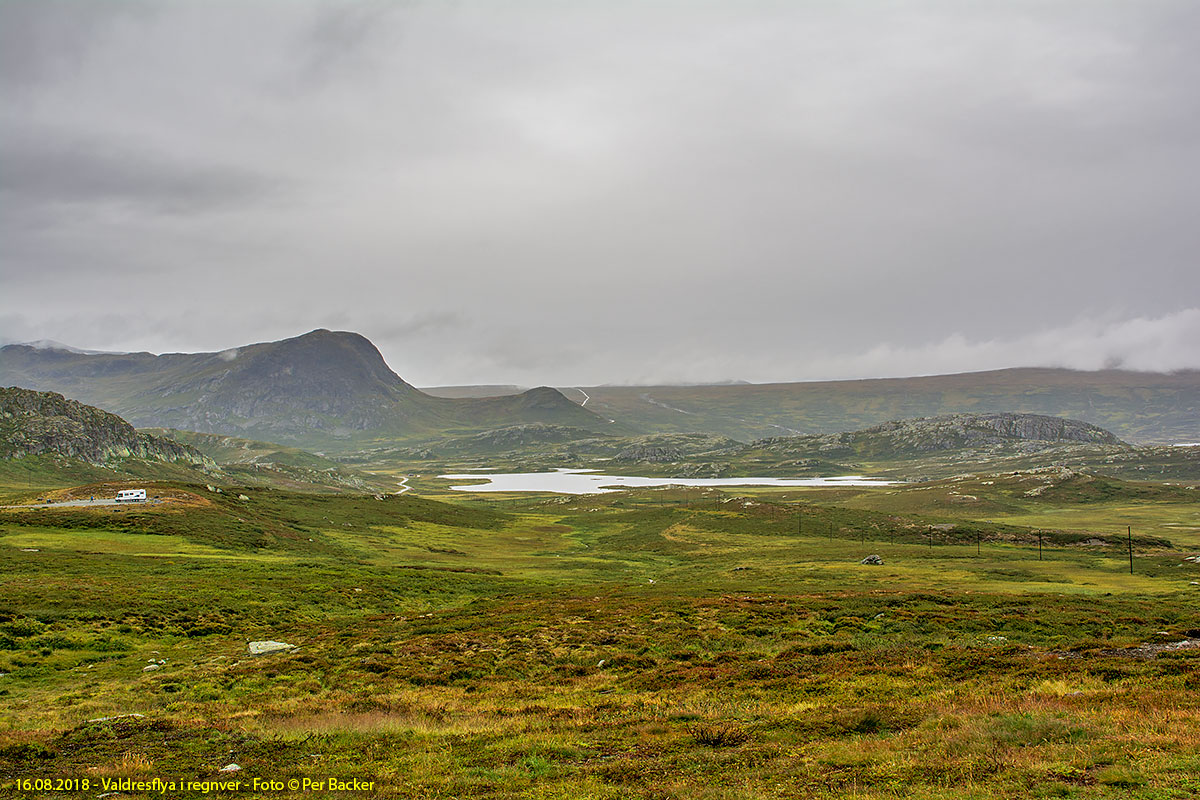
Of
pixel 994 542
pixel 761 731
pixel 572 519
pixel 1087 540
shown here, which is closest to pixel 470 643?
pixel 761 731

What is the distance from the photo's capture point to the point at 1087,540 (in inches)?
4604

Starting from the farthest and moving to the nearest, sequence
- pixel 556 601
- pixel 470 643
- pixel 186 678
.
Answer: pixel 556 601 → pixel 470 643 → pixel 186 678

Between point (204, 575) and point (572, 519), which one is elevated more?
point (204, 575)

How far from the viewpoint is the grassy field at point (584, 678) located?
51.5 feet

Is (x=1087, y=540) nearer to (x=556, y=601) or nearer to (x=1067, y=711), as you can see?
(x=556, y=601)

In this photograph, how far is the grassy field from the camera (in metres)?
15.7

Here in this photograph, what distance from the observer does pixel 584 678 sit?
3081 centimetres

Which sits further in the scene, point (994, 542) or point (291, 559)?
point (994, 542)

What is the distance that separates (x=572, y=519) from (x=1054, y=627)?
150m

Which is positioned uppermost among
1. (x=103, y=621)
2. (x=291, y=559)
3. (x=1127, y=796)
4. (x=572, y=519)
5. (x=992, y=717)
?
(x=1127, y=796)

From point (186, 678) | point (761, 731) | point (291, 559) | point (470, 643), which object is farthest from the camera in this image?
point (291, 559)

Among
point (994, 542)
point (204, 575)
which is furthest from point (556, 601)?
point (994, 542)

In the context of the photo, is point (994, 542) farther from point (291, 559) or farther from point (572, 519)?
point (291, 559)

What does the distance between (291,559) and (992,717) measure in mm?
83272
